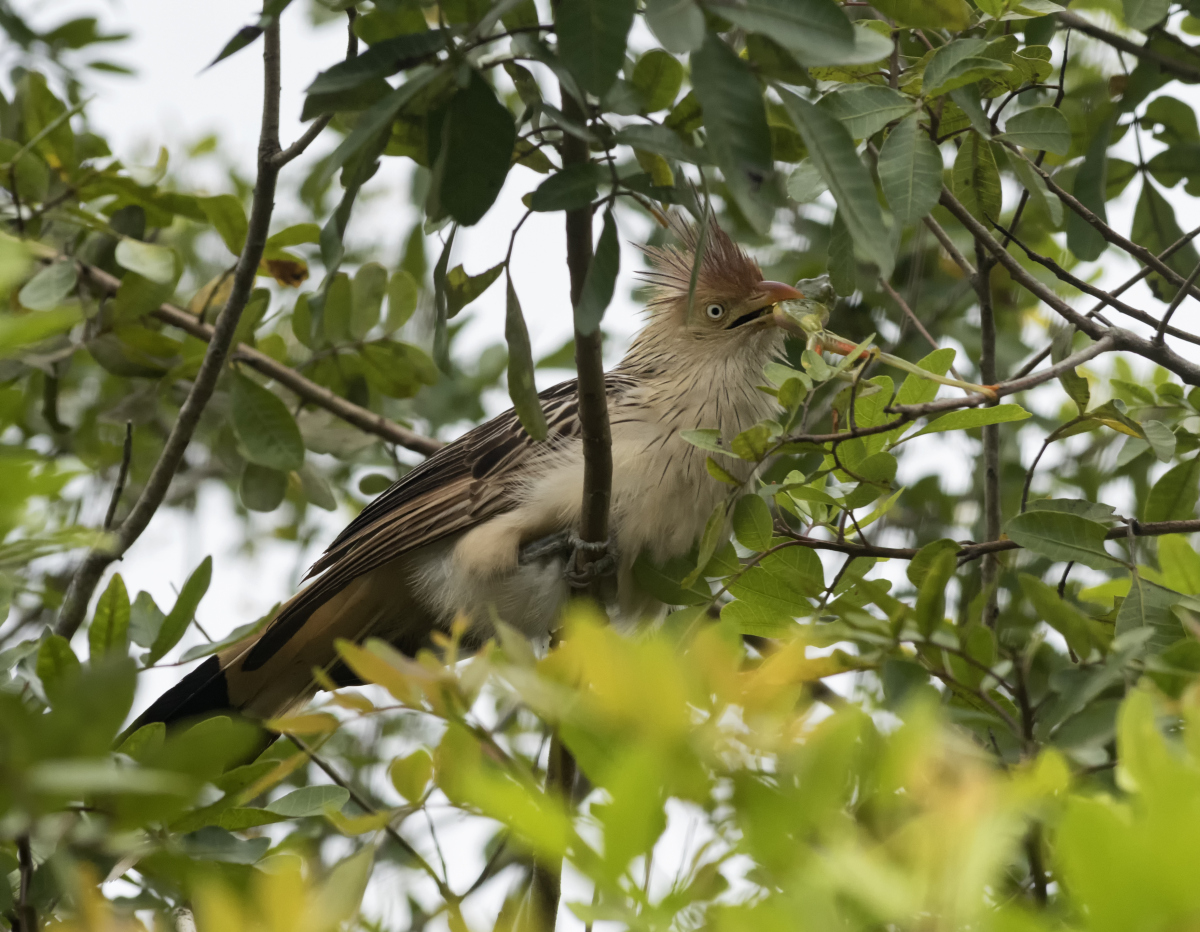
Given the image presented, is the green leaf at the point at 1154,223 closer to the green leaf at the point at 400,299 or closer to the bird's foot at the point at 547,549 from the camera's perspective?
the bird's foot at the point at 547,549

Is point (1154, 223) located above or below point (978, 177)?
below

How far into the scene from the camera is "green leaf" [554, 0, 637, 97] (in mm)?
1484

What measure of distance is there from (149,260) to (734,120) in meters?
2.42

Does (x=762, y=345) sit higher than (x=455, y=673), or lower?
lower

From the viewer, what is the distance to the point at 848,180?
61.9 inches

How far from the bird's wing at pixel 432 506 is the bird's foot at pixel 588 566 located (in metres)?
0.38

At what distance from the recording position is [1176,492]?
8.62ft

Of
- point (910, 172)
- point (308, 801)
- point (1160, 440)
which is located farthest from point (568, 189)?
point (1160, 440)

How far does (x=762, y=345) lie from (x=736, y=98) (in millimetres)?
2620

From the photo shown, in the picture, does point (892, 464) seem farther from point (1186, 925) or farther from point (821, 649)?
point (1186, 925)

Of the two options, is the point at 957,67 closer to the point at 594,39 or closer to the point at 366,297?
the point at 594,39

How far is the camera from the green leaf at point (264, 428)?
346cm

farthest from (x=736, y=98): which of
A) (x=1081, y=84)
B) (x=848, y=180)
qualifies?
(x=1081, y=84)

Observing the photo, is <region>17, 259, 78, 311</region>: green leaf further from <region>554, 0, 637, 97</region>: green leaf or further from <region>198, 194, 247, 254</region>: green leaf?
<region>554, 0, 637, 97</region>: green leaf
